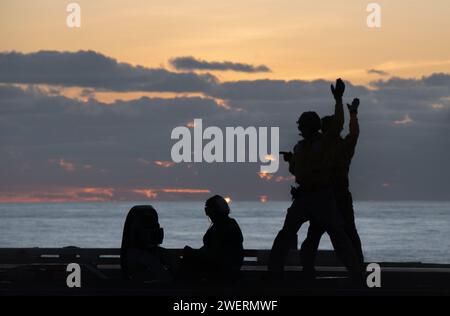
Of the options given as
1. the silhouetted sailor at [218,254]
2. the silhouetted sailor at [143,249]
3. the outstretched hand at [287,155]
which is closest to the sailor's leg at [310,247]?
the outstretched hand at [287,155]

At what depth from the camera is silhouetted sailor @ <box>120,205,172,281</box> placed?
14156mm

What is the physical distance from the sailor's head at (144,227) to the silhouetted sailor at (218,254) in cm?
45

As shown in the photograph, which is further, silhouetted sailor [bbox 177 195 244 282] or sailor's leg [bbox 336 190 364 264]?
sailor's leg [bbox 336 190 364 264]

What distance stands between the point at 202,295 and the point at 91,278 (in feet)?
12.5

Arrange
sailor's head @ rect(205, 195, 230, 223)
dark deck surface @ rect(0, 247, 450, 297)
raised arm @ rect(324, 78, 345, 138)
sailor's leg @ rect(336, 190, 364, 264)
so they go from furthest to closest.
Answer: sailor's leg @ rect(336, 190, 364, 264), raised arm @ rect(324, 78, 345, 138), sailor's head @ rect(205, 195, 230, 223), dark deck surface @ rect(0, 247, 450, 297)

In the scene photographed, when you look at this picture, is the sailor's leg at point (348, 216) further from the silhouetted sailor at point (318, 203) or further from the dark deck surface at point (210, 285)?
the silhouetted sailor at point (318, 203)

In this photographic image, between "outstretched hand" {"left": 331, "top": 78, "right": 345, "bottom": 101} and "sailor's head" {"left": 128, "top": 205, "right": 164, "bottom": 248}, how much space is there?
261 cm

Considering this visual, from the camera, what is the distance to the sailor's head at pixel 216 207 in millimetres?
13938

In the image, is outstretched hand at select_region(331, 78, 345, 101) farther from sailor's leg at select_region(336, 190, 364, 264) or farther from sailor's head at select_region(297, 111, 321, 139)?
sailor's leg at select_region(336, 190, 364, 264)

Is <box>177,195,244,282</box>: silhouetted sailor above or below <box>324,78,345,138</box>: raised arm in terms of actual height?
below

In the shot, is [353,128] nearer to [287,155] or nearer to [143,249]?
[287,155]

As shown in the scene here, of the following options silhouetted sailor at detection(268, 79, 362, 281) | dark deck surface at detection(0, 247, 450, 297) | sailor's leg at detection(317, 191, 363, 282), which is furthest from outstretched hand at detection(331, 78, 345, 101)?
dark deck surface at detection(0, 247, 450, 297)

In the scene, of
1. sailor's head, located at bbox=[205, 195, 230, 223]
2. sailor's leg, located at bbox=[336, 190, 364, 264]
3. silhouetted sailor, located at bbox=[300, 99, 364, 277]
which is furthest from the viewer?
sailor's leg, located at bbox=[336, 190, 364, 264]

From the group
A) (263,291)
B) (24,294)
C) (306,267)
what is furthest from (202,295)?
(306,267)
